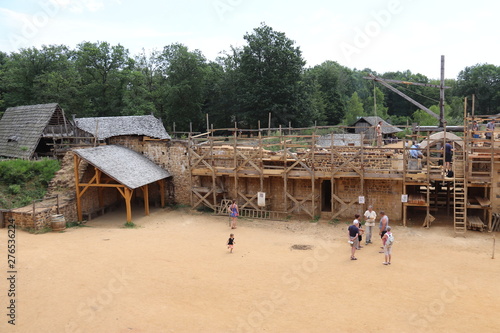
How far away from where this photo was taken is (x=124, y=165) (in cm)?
1791

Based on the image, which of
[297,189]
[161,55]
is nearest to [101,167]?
[297,189]

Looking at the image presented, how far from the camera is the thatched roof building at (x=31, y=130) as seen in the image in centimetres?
2203

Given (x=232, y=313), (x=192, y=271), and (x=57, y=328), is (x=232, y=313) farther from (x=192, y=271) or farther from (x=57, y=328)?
(x=57, y=328)

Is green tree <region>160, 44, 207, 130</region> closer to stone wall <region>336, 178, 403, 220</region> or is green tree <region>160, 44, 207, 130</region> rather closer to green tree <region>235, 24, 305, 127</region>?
green tree <region>235, 24, 305, 127</region>

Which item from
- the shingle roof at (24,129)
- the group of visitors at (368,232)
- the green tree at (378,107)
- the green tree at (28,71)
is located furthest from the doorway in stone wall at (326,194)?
the green tree at (378,107)

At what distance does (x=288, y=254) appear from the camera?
43.9 feet

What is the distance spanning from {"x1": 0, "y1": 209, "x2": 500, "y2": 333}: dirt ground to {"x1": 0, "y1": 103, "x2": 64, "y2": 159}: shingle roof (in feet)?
26.3

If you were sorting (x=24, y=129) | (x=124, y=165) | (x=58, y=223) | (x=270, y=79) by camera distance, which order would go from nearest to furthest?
(x=58, y=223), (x=124, y=165), (x=24, y=129), (x=270, y=79)

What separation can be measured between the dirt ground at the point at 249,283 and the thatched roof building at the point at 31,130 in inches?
323

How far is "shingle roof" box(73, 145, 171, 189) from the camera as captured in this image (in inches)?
656

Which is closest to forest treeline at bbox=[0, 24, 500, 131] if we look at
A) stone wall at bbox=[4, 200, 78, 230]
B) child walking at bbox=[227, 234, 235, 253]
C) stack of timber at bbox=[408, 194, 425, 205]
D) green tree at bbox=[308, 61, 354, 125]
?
green tree at bbox=[308, 61, 354, 125]

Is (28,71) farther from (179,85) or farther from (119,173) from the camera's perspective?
(119,173)

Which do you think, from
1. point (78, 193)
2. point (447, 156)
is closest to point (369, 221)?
point (447, 156)

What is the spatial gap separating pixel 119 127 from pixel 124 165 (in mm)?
7933
